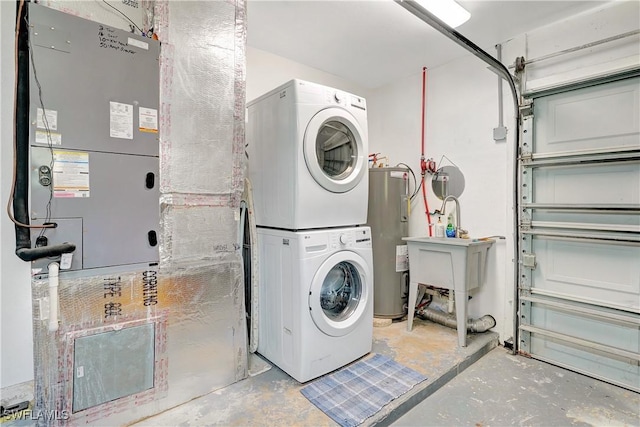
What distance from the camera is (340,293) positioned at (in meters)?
2.22

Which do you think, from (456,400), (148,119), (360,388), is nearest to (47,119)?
(148,119)

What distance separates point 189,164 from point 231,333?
1.03 meters

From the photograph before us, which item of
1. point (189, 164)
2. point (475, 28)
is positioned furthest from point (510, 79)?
point (189, 164)

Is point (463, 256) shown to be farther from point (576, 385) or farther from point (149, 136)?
point (149, 136)

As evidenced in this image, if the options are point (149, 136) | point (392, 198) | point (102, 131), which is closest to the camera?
point (102, 131)

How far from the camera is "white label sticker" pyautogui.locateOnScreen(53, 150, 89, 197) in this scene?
134cm

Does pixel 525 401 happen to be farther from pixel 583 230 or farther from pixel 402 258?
pixel 402 258

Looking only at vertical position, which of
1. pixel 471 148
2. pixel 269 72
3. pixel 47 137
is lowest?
pixel 47 137

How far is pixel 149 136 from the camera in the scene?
1567 mm

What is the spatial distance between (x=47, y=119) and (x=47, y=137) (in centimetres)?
8

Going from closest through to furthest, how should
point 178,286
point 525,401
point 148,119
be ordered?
1. point 148,119
2. point 178,286
3. point 525,401

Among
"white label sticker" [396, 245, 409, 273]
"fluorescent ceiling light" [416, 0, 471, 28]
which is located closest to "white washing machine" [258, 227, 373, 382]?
"white label sticker" [396, 245, 409, 273]

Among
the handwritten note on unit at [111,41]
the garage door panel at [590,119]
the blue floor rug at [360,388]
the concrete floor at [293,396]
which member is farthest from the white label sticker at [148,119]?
the garage door panel at [590,119]

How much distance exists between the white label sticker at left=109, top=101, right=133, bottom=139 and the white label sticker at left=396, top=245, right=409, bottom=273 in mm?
2288
